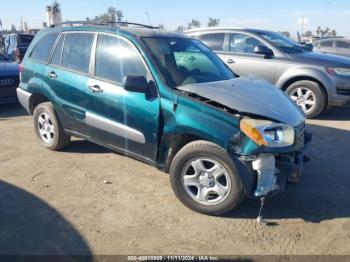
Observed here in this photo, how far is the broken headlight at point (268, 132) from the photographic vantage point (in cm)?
344

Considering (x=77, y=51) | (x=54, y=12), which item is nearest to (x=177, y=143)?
(x=77, y=51)

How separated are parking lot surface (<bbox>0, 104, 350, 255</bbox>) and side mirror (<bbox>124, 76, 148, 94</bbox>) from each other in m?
1.20

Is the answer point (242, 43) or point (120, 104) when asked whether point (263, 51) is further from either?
point (120, 104)

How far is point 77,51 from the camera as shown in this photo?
4992 millimetres

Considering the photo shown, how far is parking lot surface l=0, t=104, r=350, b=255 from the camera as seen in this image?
327cm

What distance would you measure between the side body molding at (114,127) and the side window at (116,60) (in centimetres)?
50

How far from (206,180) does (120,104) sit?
134 cm

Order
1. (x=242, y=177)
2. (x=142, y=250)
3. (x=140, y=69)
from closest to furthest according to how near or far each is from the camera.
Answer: (x=142, y=250) < (x=242, y=177) < (x=140, y=69)

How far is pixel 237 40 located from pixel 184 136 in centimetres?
499

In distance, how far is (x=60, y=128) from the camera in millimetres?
5312

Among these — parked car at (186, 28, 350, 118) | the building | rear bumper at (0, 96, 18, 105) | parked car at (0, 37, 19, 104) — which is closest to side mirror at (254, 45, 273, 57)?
parked car at (186, 28, 350, 118)

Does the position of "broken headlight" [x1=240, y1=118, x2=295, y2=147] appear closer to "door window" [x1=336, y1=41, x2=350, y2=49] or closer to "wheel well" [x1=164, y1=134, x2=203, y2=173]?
"wheel well" [x1=164, y1=134, x2=203, y2=173]

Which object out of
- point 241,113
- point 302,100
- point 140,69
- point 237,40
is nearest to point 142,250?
point 241,113

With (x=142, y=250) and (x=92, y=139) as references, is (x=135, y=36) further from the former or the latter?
(x=142, y=250)
